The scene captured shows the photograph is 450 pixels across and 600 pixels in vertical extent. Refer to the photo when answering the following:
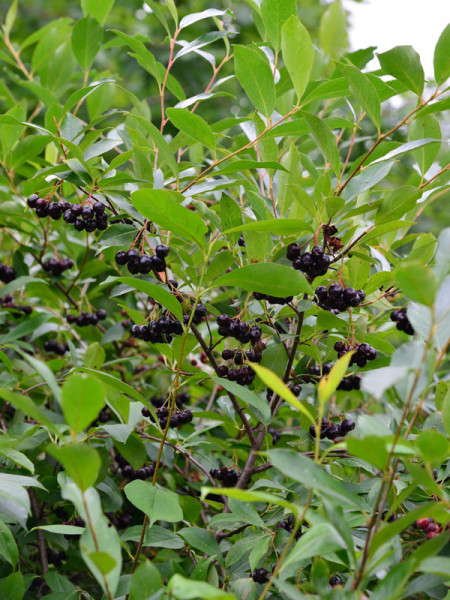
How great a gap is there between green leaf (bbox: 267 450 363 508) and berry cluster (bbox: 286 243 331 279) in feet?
1.29

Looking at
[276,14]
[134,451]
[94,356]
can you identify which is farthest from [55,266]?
[276,14]

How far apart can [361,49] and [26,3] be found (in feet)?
18.2

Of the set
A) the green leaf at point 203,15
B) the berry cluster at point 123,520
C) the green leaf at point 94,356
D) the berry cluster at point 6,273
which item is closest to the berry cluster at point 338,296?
the green leaf at point 94,356

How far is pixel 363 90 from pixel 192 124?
11.9 inches

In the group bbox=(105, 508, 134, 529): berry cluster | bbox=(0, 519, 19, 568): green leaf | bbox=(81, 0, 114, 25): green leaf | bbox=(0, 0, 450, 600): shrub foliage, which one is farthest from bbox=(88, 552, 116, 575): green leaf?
bbox=(81, 0, 114, 25): green leaf

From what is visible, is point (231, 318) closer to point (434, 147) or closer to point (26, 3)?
point (434, 147)

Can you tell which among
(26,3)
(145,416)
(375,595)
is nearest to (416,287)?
(375,595)

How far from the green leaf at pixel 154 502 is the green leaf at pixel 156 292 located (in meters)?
0.28

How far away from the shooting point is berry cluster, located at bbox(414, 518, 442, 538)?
92 cm

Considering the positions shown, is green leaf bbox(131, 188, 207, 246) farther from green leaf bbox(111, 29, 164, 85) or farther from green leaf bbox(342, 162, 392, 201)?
green leaf bbox(111, 29, 164, 85)

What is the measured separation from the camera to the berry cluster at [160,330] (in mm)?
1109

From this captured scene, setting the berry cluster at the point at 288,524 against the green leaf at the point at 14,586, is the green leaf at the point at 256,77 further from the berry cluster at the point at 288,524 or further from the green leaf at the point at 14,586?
the green leaf at the point at 14,586

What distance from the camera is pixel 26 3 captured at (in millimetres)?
5879

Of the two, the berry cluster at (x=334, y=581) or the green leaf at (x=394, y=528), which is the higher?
the green leaf at (x=394, y=528)
